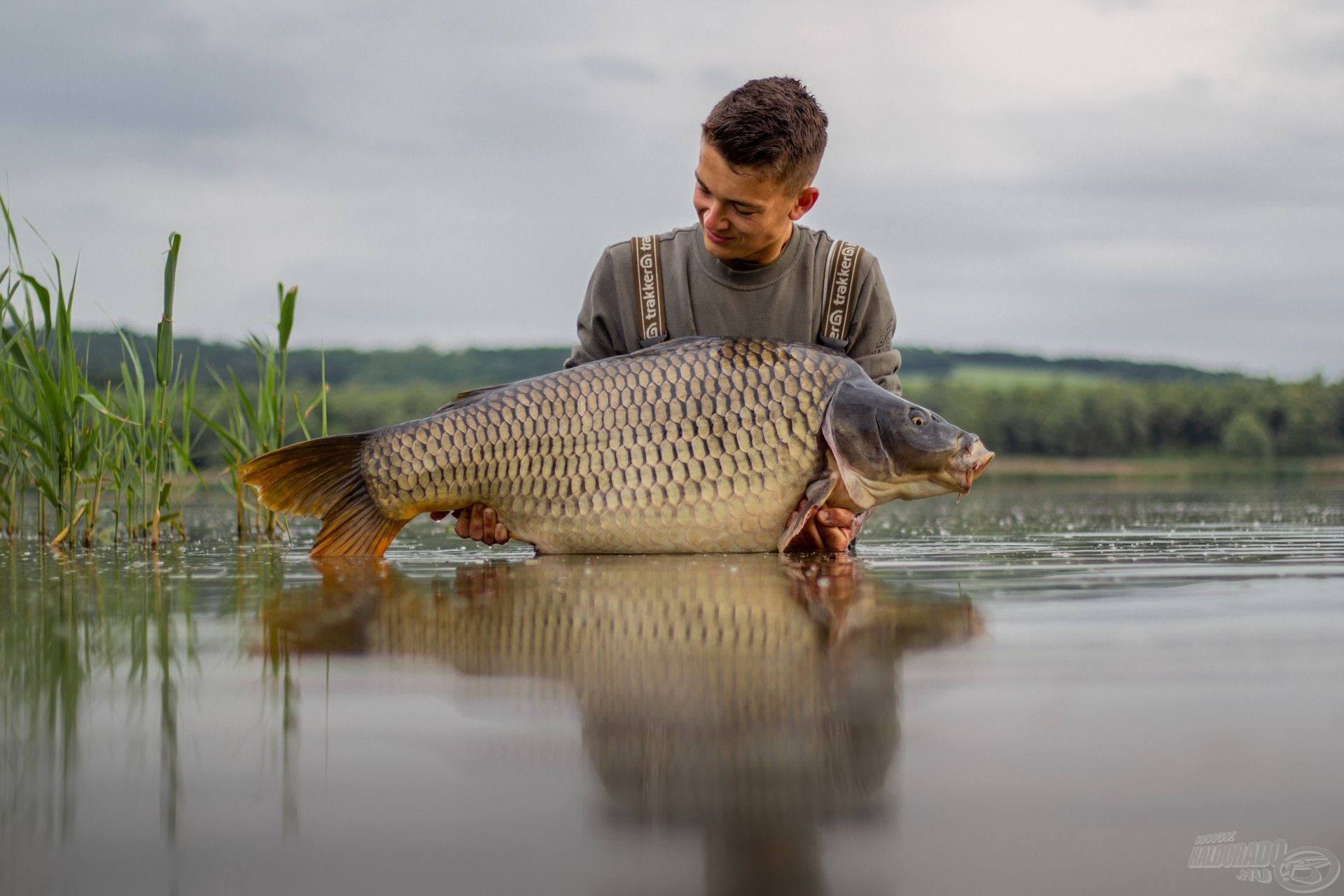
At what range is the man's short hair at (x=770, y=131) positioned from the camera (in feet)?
10.8

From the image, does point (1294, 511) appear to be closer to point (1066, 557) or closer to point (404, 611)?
point (1066, 557)

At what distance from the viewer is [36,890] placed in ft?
2.31

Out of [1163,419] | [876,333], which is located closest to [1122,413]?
[1163,419]

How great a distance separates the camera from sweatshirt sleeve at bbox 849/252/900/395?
147 inches

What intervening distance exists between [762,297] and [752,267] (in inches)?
3.7

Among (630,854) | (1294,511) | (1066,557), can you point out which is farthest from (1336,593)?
(1294,511)

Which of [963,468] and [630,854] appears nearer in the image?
[630,854]

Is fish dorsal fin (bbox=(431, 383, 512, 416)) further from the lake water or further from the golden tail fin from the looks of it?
the lake water

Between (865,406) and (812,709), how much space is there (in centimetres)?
185

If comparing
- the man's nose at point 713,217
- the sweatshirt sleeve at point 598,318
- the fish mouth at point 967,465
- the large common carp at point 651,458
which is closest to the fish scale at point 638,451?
the large common carp at point 651,458

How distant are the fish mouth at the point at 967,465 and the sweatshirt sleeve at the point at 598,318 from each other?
4.54ft

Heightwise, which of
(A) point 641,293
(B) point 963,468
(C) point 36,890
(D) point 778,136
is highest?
(D) point 778,136

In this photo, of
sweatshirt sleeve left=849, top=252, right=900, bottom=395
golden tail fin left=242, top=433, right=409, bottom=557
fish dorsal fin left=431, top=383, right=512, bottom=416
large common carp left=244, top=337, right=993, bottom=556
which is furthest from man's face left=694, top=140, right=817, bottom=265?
golden tail fin left=242, top=433, right=409, bottom=557

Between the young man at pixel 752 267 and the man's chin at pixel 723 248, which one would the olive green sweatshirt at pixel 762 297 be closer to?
the young man at pixel 752 267
